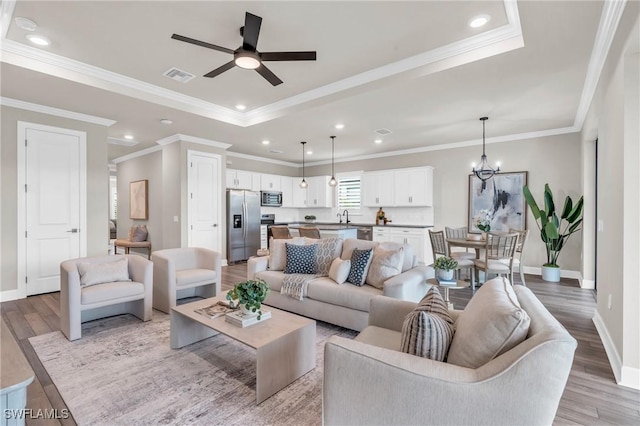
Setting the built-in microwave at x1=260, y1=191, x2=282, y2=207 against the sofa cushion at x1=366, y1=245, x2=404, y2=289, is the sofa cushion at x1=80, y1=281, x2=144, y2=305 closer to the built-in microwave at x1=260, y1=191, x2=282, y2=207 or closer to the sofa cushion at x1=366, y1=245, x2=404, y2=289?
the sofa cushion at x1=366, y1=245, x2=404, y2=289

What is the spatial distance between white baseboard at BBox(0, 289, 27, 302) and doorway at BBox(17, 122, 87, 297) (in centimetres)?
3

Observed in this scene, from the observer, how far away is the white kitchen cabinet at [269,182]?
8.21 metres

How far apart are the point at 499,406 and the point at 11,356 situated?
2259mm

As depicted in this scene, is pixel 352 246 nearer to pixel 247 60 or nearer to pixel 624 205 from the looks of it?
pixel 247 60

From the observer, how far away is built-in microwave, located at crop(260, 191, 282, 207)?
8.16 metres

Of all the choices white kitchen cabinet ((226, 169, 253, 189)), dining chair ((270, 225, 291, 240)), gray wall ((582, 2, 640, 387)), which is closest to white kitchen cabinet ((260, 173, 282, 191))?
white kitchen cabinet ((226, 169, 253, 189))

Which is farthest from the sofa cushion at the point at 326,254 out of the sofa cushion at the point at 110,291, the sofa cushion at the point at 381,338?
the sofa cushion at the point at 110,291

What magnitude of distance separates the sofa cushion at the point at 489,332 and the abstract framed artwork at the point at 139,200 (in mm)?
7647

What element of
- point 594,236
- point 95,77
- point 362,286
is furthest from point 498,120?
point 95,77

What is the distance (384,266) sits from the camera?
→ 124 inches

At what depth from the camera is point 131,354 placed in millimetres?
2652

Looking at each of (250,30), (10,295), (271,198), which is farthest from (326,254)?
(271,198)

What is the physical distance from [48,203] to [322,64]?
4376 mm

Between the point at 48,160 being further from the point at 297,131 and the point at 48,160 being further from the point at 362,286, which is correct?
the point at 362,286
